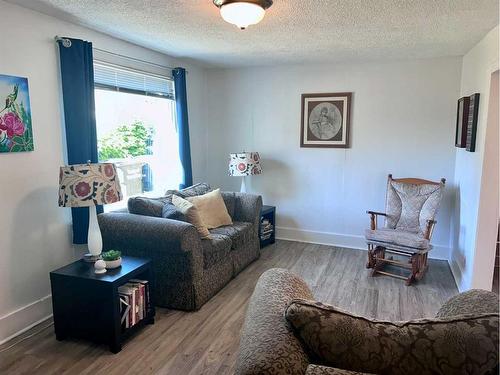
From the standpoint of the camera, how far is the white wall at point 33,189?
254cm

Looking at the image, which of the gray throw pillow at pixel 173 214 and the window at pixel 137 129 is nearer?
the gray throw pillow at pixel 173 214

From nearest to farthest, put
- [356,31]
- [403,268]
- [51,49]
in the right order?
[51,49], [356,31], [403,268]

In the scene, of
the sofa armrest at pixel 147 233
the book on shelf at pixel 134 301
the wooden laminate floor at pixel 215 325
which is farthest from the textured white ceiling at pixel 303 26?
the wooden laminate floor at pixel 215 325

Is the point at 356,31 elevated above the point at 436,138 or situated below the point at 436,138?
above

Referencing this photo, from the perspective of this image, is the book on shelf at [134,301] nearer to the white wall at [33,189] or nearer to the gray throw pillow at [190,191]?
the white wall at [33,189]

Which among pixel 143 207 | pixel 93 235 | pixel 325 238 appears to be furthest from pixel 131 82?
pixel 325 238

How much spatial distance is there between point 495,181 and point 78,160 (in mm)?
3312

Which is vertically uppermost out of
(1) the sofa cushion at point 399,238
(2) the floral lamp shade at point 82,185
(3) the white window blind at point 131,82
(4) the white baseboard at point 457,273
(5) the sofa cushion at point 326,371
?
(3) the white window blind at point 131,82

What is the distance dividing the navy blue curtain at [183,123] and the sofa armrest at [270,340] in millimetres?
3113

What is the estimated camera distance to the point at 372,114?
441 centimetres

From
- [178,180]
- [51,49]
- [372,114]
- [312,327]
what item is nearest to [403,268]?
[372,114]

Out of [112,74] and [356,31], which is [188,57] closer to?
[112,74]

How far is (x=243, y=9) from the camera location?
219 cm

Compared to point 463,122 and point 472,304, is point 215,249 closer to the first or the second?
point 472,304
